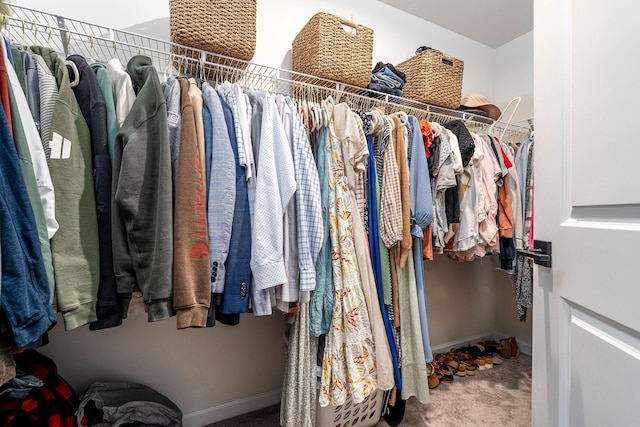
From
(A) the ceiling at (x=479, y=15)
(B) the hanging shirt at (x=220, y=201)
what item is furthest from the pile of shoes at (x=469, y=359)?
(A) the ceiling at (x=479, y=15)

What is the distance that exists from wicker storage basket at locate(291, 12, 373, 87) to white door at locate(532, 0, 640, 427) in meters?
0.77

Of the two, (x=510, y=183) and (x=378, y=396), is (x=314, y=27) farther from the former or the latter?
(x=378, y=396)

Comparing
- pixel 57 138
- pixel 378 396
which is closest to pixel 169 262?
pixel 57 138

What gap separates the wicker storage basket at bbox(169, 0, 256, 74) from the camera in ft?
3.46

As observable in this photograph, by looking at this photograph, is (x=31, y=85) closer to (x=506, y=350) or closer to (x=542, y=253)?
(x=542, y=253)

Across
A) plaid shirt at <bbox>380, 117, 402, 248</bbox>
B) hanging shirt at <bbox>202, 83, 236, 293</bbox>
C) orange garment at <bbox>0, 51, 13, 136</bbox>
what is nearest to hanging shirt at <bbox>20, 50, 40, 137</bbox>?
orange garment at <bbox>0, 51, 13, 136</bbox>

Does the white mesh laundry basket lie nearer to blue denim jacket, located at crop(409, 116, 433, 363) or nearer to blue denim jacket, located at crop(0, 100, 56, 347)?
blue denim jacket, located at crop(409, 116, 433, 363)

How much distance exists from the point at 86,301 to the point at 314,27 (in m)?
1.38

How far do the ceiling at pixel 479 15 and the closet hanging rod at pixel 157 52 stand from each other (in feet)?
2.55

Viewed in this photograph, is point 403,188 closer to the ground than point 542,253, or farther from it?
farther from it

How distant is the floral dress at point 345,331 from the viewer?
108 cm

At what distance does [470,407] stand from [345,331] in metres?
1.05

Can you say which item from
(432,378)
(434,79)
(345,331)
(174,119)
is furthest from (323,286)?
(434,79)

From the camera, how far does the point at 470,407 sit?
1.55 meters
